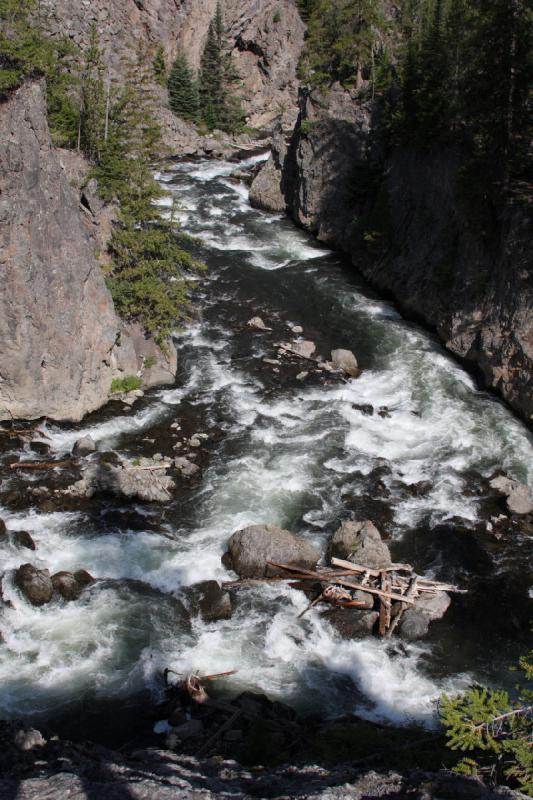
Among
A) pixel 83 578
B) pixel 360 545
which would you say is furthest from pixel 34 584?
pixel 360 545

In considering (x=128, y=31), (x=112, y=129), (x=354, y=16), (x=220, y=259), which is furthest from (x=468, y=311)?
(x=128, y=31)

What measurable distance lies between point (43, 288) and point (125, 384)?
4.04 m

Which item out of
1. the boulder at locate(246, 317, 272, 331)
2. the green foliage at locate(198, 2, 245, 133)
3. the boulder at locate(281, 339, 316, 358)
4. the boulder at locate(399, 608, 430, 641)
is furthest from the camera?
the green foliage at locate(198, 2, 245, 133)

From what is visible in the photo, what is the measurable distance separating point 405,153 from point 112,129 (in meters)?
13.9

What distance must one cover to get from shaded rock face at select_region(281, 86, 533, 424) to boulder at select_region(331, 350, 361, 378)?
379 centimetres

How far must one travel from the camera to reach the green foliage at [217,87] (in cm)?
6150

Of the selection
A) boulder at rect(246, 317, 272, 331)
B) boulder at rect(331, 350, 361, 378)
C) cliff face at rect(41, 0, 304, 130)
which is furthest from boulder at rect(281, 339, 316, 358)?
cliff face at rect(41, 0, 304, 130)

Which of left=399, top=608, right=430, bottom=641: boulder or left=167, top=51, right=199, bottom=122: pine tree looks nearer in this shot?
left=399, top=608, right=430, bottom=641: boulder

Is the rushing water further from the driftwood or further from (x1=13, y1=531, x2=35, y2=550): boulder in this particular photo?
the driftwood

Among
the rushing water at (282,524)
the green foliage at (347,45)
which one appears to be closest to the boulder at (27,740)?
the rushing water at (282,524)

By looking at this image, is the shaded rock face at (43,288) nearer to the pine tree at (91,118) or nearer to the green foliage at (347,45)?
the pine tree at (91,118)

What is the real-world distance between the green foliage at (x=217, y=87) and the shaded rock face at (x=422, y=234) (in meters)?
26.0

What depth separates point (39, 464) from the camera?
16.7 metres

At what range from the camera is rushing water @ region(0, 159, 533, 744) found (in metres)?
11.8
